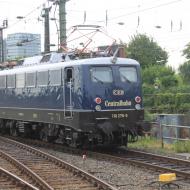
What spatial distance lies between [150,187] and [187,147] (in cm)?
685

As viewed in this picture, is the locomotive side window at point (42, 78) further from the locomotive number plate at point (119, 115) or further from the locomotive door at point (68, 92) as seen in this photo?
the locomotive number plate at point (119, 115)

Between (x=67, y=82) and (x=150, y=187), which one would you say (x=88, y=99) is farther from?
(x=150, y=187)

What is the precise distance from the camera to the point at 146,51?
252ft

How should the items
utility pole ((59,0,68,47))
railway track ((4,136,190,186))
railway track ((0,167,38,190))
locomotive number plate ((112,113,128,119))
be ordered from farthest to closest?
utility pole ((59,0,68,47))
locomotive number plate ((112,113,128,119))
railway track ((4,136,190,186))
railway track ((0,167,38,190))

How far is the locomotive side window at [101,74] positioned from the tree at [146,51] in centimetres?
5697

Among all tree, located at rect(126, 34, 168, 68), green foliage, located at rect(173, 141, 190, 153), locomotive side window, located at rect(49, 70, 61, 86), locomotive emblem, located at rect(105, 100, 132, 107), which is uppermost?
tree, located at rect(126, 34, 168, 68)

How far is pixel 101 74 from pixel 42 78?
3229 mm

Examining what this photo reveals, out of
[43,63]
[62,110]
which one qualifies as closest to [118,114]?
[62,110]

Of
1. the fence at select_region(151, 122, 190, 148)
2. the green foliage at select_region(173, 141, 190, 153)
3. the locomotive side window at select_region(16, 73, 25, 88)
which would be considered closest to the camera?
the green foliage at select_region(173, 141, 190, 153)

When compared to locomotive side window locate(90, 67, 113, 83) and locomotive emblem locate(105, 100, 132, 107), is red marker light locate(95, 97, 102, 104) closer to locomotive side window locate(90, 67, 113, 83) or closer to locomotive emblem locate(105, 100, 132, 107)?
locomotive emblem locate(105, 100, 132, 107)

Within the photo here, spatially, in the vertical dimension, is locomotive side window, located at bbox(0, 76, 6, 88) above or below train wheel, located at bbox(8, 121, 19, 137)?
above

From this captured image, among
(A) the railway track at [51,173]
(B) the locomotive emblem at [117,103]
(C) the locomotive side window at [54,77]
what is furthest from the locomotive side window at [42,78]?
(B) the locomotive emblem at [117,103]

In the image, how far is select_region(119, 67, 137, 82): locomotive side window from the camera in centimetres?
1800

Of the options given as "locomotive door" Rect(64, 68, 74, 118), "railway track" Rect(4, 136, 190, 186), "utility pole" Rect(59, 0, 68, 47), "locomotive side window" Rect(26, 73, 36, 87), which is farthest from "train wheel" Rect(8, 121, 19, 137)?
"locomotive door" Rect(64, 68, 74, 118)
